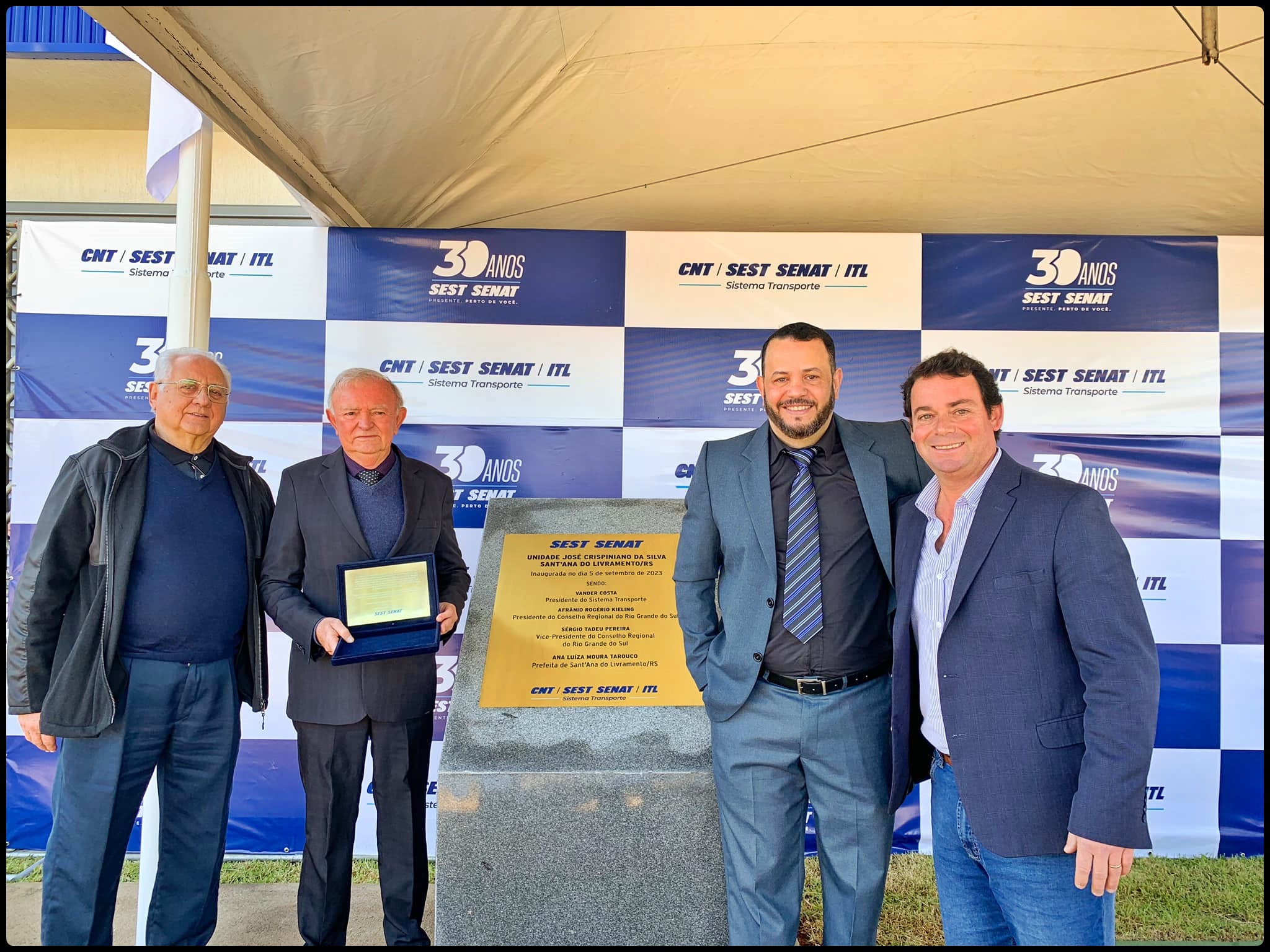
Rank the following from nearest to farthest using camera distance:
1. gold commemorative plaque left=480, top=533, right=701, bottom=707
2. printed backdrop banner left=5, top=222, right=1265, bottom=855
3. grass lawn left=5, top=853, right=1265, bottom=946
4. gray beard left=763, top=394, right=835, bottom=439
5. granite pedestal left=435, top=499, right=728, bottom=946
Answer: gray beard left=763, top=394, right=835, bottom=439
granite pedestal left=435, top=499, right=728, bottom=946
gold commemorative plaque left=480, top=533, right=701, bottom=707
grass lawn left=5, top=853, right=1265, bottom=946
printed backdrop banner left=5, top=222, right=1265, bottom=855

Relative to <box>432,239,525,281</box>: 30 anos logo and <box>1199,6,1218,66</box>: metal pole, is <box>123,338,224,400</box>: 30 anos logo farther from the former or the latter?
<box>1199,6,1218,66</box>: metal pole

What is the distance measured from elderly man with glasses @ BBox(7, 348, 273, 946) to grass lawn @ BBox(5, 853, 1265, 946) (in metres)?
1.45

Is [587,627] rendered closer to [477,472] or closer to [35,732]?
[477,472]

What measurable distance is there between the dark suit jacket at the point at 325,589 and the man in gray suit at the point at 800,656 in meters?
1.03

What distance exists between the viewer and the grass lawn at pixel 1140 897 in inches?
132

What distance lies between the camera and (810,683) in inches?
85.7

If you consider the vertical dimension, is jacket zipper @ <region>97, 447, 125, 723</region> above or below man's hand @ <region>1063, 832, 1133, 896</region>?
above

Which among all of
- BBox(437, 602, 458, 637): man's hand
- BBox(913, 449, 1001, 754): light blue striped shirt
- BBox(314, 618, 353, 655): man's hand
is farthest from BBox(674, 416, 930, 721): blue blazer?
BBox(314, 618, 353, 655): man's hand

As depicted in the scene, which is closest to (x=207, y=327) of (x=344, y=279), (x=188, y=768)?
(x=344, y=279)

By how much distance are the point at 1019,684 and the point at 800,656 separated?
0.58m

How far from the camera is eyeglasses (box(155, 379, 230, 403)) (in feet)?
8.98

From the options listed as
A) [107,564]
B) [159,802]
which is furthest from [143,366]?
[159,802]

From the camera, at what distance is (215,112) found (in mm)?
2896

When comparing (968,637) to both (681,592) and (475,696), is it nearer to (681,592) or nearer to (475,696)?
(681,592)
